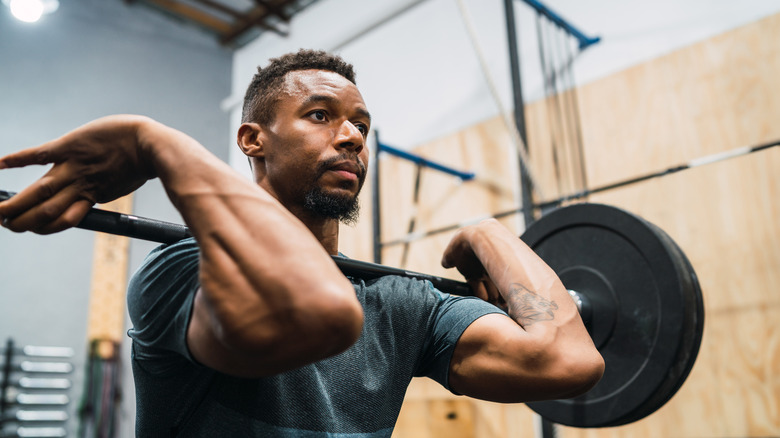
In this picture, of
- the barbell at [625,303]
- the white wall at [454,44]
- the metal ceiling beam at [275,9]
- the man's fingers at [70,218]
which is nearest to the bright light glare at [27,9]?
the white wall at [454,44]

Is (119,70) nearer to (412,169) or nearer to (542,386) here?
(412,169)

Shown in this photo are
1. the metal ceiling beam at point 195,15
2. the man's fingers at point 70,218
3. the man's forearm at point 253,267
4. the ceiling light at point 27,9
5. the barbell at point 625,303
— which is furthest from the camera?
the metal ceiling beam at point 195,15

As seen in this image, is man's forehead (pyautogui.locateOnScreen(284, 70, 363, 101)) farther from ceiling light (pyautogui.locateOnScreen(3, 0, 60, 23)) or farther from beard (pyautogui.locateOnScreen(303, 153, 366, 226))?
ceiling light (pyautogui.locateOnScreen(3, 0, 60, 23))

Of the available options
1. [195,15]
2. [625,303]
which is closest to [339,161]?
[625,303]

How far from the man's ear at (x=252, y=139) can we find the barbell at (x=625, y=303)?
1.36 ft

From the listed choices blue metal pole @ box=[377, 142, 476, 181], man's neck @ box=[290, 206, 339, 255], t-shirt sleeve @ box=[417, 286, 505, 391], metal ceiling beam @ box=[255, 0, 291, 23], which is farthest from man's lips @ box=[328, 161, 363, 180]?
metal ceiling beam @ box=[255, 0, 291, 23]

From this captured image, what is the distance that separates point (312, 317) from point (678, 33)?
3.17 meters

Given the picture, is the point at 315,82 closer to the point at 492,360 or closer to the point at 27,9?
the point at 492,360

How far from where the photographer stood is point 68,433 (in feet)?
14.2

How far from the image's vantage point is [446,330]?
3.85ft

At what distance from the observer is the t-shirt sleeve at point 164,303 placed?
0.81 meters

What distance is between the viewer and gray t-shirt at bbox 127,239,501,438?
2.84 ft

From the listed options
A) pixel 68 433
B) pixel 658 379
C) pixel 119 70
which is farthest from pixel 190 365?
pixel 119 70

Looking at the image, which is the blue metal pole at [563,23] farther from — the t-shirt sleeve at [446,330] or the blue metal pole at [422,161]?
the t-shirt sleeve at [446,330]
